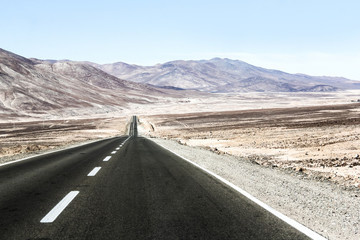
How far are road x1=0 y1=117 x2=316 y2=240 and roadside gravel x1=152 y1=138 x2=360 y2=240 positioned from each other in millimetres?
573

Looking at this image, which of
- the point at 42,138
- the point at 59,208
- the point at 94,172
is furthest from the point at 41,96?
the point at 59,208

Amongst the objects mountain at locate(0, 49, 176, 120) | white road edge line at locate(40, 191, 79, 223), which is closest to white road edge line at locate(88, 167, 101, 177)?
white road edge line at locate(40, 191, 79, 223)

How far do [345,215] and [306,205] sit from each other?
2.80 ft

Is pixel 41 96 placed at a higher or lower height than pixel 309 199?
higher

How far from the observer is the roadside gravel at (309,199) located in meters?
5.44

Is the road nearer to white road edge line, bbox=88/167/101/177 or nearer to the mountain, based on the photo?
white road edge line, bbox=88/167/101/177

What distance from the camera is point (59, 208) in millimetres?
6184

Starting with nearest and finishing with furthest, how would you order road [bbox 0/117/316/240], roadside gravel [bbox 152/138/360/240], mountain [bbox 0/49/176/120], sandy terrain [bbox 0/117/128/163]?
1. road [bbox 0/117/316/240]
2. roadside gravel [bbox 152/138/360/240]
3. sandy terrain [bbox 0/117/128/163]
4. mountain [bbox 0/49/176/120]

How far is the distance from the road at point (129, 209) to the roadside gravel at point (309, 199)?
1.88 feet

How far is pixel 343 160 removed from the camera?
1398cm

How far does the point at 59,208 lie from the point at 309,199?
515cm

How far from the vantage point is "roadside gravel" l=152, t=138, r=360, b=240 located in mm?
5445

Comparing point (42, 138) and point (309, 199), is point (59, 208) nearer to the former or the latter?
point (309, 199)

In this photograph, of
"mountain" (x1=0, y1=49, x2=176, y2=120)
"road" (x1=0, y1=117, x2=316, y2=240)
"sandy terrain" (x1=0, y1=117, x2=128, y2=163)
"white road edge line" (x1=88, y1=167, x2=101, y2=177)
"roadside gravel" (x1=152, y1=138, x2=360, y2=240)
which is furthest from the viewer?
"mountain" (x1=0, y1=49, x2=176, y2=120)
